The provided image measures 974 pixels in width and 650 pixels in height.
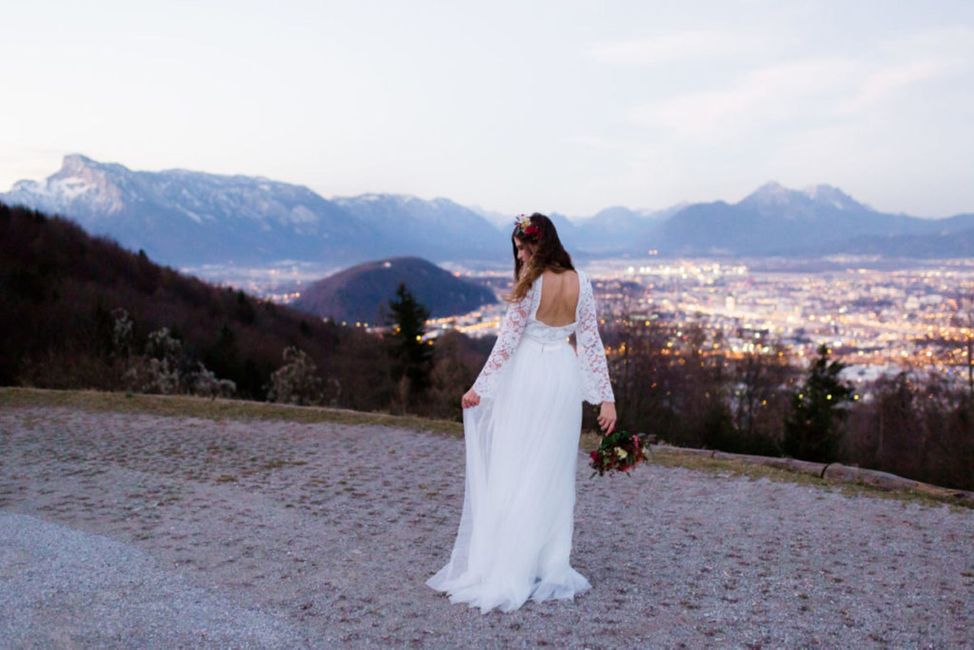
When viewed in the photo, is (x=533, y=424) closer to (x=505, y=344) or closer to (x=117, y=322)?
(x=505, y=344)

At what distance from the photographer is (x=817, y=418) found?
2173cm

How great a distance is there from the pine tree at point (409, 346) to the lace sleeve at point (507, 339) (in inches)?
1146

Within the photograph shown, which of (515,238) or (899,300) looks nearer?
(515,238)

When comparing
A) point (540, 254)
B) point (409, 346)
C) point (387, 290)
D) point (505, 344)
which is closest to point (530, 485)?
point (505, 344)

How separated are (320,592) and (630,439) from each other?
2.33 meters

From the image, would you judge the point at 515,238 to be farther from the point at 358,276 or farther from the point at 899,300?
the point at 358,276

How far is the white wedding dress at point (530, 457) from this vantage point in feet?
15.5

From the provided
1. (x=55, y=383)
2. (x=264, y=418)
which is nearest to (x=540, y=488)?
(x=264, y=418)

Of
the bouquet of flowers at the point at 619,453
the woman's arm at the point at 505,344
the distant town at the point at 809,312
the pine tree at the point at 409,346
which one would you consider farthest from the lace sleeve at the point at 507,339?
the pine tree at the point at 409,346

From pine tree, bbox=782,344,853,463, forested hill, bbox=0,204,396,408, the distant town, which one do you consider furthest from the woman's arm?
pine tree, bbox=782,344,853,463

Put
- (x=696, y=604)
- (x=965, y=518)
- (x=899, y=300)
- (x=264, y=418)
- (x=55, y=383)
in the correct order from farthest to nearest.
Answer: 1. (x=899, y=300)
2. (x=55, y=383)
3. (x=264, y=418)
4. (x=965, y=518)
5. (x=696, y=604)

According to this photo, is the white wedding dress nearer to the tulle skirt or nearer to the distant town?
the tulle skirt

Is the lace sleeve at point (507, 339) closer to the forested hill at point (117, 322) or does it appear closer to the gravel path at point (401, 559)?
the gravel path at point (401, 559)

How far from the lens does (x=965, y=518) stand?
704cm
